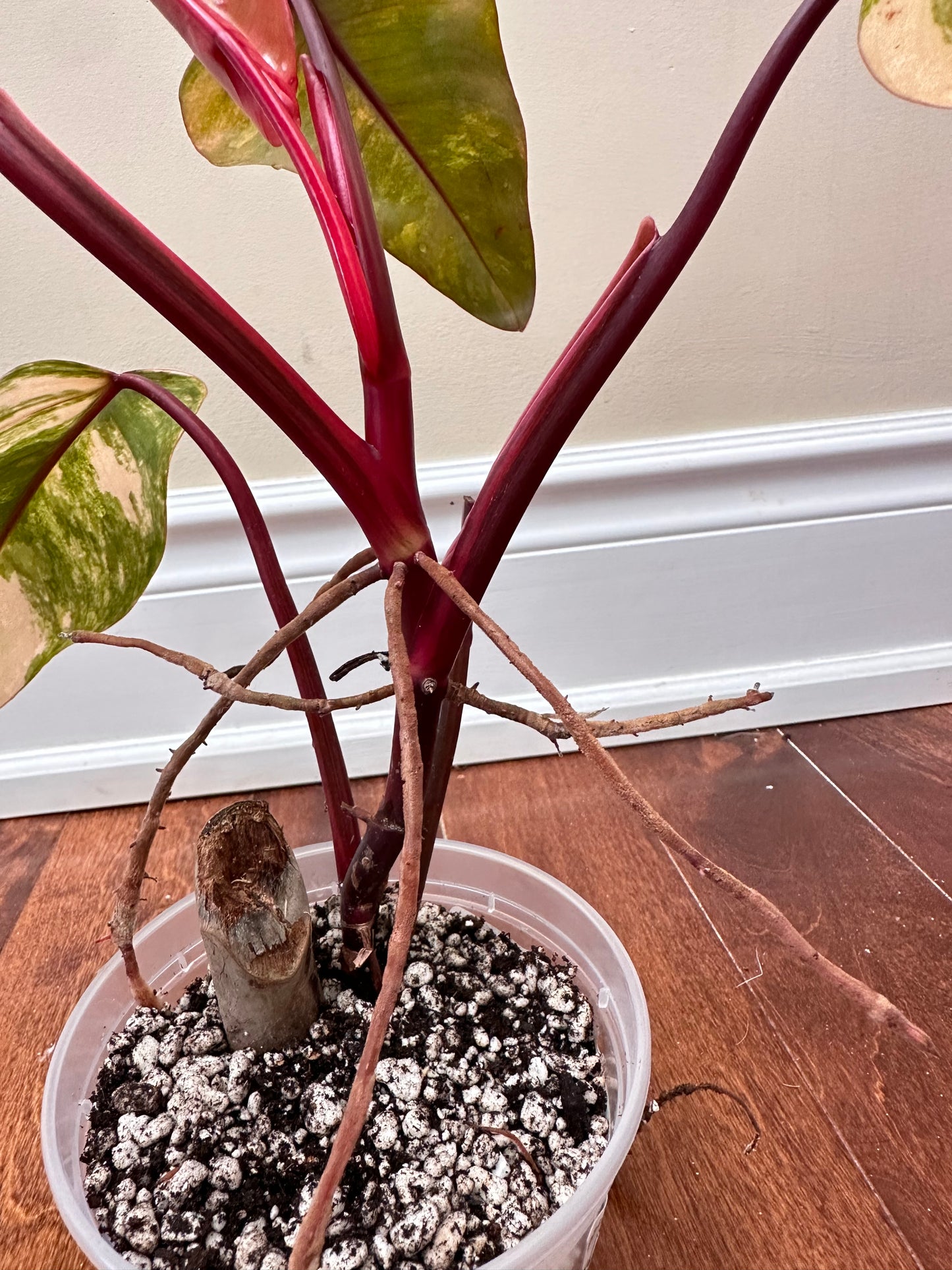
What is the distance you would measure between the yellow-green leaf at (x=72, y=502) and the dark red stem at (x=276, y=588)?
30mm

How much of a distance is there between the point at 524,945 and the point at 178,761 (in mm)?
256

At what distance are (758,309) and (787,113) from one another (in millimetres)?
167

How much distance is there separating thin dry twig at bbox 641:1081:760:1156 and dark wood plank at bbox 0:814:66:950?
514mm

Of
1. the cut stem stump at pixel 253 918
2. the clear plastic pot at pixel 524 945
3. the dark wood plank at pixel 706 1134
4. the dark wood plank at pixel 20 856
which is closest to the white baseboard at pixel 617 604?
the dark wood plank at pixel 20 856

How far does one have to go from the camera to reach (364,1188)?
1.11 feet

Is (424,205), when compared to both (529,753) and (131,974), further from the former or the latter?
(529,753)

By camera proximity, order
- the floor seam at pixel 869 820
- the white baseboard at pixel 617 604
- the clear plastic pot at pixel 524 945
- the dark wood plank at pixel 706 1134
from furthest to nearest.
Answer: the white baseboard at pixel 617 604, the floor seam at pixel 869 820, the dark wood plank at pixel 706 1134, the clear plastic pot at pixel 524 945

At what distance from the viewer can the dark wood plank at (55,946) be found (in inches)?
17.8

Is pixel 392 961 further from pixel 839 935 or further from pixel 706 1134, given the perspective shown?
pixel 839 935

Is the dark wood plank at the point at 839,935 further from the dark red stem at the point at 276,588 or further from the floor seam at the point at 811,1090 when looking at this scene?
the dark red stem at the point at 276,588

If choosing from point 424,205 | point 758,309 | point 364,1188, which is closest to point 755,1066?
point 364,1188

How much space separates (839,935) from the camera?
618mm

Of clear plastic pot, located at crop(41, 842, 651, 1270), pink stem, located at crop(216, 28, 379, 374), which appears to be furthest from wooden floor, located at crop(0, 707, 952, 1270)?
pink stem, located at crop(216, 28, 379, 374)

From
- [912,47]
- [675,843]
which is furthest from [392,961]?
[912,47]
